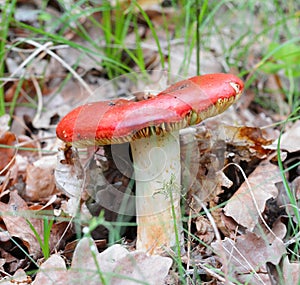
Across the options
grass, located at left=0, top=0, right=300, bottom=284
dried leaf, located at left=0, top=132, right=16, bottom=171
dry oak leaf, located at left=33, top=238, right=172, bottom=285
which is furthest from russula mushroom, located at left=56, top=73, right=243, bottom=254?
grass, located at left=0, top=0, right=300, bottom=284

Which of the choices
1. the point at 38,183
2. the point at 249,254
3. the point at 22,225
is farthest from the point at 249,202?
the point at 38,183

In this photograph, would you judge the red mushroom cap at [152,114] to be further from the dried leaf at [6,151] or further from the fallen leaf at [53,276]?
the dried leaf at [6,151]

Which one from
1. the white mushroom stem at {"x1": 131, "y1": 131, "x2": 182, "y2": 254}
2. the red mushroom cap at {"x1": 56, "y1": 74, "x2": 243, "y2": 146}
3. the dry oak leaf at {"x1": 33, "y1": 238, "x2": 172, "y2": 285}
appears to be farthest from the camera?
the white mushroom stem at {"x1": 131, "y1": 131, "x2": 182, "y2": 254}

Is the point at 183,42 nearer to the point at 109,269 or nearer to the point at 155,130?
the point at 155,130

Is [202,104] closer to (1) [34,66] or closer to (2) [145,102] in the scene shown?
(2) [145,102]

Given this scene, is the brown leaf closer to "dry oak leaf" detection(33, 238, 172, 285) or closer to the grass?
"dry oak leaf" detection(33, 238, 172, 285)

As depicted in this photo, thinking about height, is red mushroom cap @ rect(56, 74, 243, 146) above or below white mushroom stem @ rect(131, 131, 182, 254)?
above

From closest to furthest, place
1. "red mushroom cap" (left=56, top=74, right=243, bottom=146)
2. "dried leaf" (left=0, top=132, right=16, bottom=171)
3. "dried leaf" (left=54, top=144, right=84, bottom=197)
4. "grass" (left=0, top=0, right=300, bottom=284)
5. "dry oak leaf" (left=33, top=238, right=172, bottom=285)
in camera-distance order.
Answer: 1. "dry oak leaf" (left=33, top=238, right=172, bottom=285)
2. "red mushroom cap" (left=56, top=74, right=243, bottom=146)
3. "dried leaf" (left=54, top=144, right=84, bottom=197)
4. "dried leaf" (left=0, top=132, right=16, bottom=171)
5. "grass" (left=0, top=0, right=300, bottom=284)

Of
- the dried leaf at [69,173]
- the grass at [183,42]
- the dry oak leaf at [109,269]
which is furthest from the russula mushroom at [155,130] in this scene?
the grass at [183,42]
